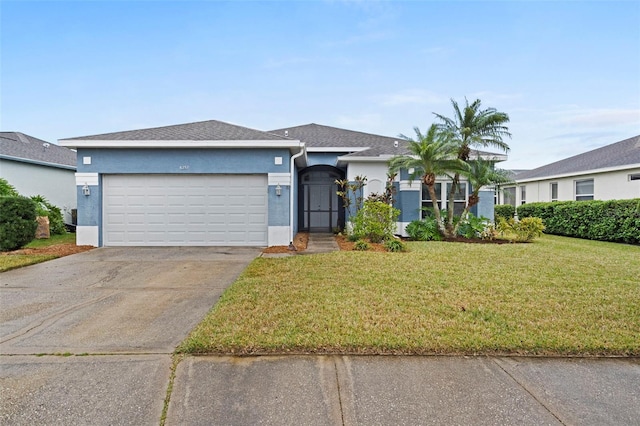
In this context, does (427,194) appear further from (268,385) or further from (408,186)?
(268,385)

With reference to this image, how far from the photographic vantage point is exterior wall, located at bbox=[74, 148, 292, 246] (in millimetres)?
10695

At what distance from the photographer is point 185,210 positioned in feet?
36.0

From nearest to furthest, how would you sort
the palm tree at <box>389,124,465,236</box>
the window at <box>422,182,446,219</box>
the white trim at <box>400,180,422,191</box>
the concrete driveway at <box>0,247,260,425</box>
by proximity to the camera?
1. the concrete driveway at <box>0,247,260,425</box>
2. the palm tree at <box>389,124,465,236</box>
3. the white trim at <box>400,180,422,191</box>
4. the window at <box>422,182,446,219</box>

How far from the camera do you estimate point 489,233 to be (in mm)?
12445

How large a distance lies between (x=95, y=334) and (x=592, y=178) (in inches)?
812

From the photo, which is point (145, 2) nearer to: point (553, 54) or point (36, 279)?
point (36, 279)

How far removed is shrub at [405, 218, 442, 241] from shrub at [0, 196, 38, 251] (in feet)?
39.9

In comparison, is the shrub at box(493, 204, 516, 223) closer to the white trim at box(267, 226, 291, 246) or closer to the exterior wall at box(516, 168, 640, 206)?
the exterior wall at box(516, 168, 640, 206)

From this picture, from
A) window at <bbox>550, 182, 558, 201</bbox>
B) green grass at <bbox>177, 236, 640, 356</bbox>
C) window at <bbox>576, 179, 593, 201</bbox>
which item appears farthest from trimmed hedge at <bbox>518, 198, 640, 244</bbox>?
green grass at <bbox>177, 236, 640, 356</bbox>

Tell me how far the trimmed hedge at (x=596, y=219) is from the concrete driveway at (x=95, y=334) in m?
13.9

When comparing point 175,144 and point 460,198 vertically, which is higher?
point 175,144

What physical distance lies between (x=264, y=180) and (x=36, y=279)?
629 cm

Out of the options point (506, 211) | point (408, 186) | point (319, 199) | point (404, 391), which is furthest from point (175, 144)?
point (506, 211)

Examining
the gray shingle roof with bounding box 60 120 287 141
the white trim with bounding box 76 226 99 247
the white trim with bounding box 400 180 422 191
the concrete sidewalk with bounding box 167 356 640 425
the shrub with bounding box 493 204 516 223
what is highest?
the gray shingle roof with bounding box 60 120 287 141
